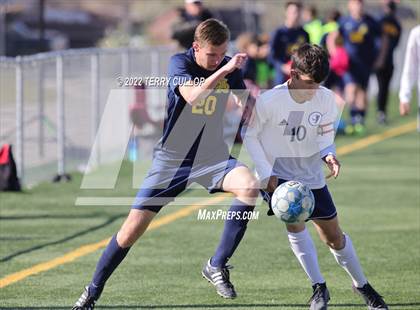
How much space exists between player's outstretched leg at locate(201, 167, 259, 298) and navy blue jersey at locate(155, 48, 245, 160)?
256 millimetres

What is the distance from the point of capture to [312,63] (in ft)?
23.4

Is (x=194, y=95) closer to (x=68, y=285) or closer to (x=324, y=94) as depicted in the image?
(x=324, y=94)

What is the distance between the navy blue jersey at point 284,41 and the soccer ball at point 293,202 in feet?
33.9

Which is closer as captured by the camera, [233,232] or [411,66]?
[233,232]

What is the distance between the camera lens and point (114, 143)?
17031mm

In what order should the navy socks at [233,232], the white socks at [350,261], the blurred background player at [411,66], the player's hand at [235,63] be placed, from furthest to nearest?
the blurred background player at [411,66], the navy socks at [233,232], the white socks at [350,261], the player's hand at [235,63]

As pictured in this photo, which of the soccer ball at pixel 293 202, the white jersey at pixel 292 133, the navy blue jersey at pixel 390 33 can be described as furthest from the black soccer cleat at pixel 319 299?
the navy blue jersey at pixel 390 33

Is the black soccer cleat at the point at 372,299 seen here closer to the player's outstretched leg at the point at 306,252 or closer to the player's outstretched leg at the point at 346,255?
the player's outstretched leg at the point at 346,255

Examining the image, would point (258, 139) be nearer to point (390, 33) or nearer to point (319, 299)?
point (319, 299)

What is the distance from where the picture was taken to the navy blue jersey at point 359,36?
1992 cm

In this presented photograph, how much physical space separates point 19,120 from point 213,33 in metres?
6.95

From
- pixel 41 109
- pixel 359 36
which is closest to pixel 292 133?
pixel 41 109

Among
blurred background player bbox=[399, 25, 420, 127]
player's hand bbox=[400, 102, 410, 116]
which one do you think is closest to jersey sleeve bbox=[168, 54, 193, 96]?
player's hand bbox=[400, 102, 410, 116]

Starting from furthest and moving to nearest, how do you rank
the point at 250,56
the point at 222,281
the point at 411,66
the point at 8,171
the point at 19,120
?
1. the point at 250,56
2. the point at 19,120
3. the point at 8,171
4. the point at 411,66
5. the point at 222,281
